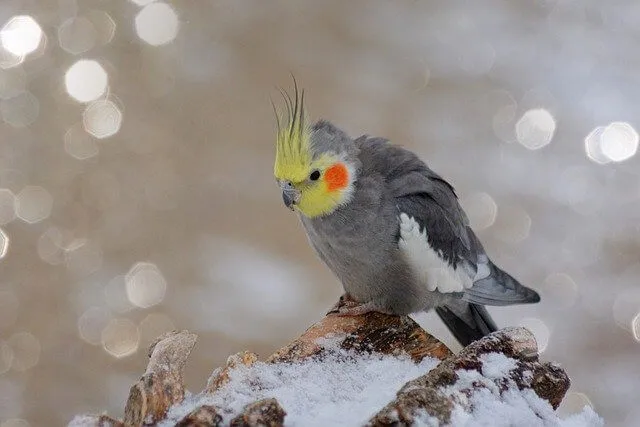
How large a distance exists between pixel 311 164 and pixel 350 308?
1.17ft

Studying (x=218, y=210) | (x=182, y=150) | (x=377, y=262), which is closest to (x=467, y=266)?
(x=377, y=262)

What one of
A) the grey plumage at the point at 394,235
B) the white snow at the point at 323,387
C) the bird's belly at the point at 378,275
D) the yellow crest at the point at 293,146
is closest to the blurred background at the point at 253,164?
the grey plumage at the point at 394,235

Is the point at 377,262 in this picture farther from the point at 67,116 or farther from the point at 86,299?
the point at 67,116

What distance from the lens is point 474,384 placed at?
113 centimetres

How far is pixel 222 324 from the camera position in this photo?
12.8ft

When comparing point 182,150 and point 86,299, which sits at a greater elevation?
point 182,150

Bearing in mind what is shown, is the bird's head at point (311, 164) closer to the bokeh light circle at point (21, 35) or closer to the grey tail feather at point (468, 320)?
the grey tail feather at point (468, 320)

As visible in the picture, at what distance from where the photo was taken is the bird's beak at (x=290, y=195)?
186cm

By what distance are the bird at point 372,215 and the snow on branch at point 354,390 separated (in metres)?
0.44

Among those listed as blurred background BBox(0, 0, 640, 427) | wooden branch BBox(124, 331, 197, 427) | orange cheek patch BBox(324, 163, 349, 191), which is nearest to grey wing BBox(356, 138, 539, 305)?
orange cheek patch BBox(324, 163, 349, 191)

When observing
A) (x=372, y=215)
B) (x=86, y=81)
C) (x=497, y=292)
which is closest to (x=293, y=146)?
(x=372, y=215)

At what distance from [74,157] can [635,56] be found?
10.8ft

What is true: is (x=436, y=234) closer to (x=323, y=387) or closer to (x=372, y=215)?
(x=372, y=215)

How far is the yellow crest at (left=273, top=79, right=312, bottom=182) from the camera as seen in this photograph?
1.84 metres
